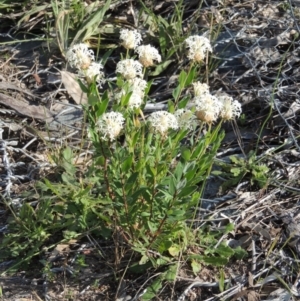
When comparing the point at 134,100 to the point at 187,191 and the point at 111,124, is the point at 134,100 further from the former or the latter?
the point at 187,191

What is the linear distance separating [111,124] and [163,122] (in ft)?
0.46

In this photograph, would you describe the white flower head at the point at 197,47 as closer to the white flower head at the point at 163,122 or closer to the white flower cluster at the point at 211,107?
the white flower cluster at the point at 211,107

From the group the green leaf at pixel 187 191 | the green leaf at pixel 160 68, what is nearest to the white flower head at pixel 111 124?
the green leaf at pixel 187 191

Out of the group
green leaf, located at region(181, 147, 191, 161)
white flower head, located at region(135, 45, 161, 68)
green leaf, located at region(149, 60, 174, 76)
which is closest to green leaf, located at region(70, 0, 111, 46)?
green leaf, located at region(149, 60, 174, 76)

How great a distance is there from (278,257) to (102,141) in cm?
75

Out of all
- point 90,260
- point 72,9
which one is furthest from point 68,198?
point 72,9

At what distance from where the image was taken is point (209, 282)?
7.29 ft

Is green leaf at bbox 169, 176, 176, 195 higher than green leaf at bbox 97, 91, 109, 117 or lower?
lower

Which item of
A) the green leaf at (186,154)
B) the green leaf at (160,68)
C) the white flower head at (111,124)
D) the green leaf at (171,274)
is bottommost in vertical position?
the green leaf at (171,274)

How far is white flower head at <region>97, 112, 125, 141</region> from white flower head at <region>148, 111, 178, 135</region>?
96mm

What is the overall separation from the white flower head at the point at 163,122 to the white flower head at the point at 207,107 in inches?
2.9

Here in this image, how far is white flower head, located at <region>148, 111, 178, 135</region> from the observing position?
182 cm

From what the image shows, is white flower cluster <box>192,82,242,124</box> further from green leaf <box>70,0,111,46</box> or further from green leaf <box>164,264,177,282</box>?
green leaf <box>70,0,111,46</box>

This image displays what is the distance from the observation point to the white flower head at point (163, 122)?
5.98ft
